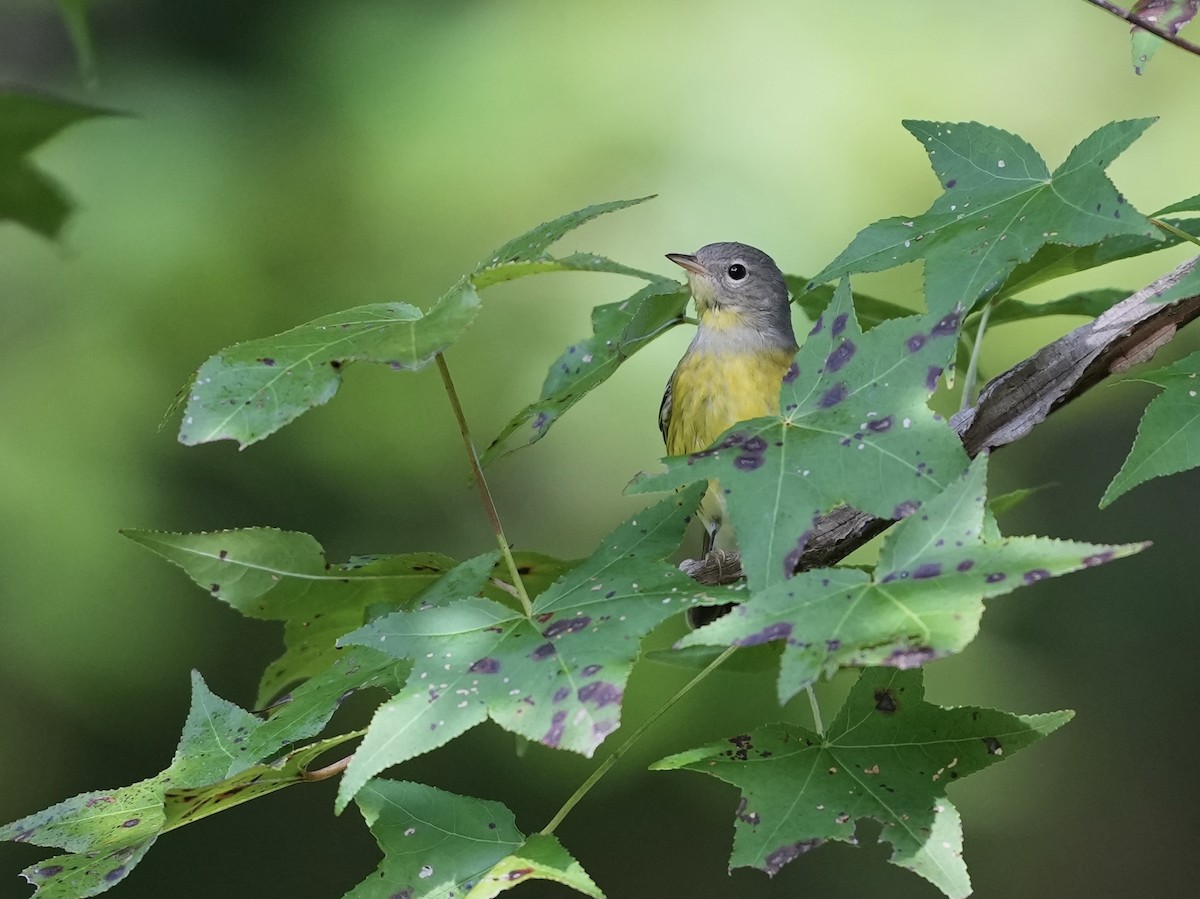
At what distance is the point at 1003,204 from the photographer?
105 cm

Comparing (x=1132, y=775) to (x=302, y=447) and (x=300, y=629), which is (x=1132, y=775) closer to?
(x=302, y=447)

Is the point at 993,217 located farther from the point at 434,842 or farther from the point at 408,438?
the point at 408,438

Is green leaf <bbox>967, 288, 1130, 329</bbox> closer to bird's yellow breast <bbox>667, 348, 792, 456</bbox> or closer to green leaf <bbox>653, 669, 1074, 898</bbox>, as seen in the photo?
green leaf <bbox>653, 669, 1074, 898</bbox>

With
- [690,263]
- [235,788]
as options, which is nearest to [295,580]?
[235,788]

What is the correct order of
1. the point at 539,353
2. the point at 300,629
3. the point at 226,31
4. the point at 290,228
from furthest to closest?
the point at 226,31
the point at 290,228
the point at 539,353
the point at 300,629

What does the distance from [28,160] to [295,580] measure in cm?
85

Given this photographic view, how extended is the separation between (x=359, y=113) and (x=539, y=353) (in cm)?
88

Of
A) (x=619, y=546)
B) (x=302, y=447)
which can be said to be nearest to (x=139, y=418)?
(x=302, y=447)

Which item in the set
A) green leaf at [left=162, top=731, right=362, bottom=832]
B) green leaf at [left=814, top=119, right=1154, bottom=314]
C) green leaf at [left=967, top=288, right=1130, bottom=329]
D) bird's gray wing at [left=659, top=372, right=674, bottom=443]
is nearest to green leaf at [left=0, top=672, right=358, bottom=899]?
green leaf at [left=162, top=731, right=362, bottom=832]

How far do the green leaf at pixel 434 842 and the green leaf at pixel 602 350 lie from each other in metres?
0.31

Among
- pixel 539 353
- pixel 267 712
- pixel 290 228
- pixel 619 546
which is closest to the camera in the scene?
pixel 619 546

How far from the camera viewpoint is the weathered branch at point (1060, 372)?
3.38 ft

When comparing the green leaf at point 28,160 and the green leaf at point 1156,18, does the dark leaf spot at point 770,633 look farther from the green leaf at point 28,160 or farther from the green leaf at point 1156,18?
the green leaf at point 28,160

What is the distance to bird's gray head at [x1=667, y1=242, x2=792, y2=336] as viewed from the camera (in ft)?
7.18
